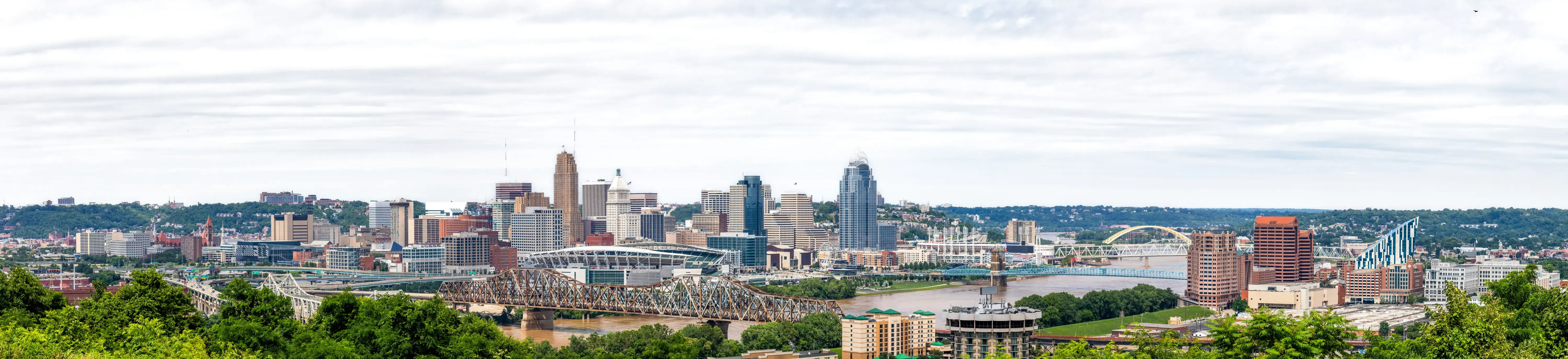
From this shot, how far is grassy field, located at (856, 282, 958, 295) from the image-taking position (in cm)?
13225

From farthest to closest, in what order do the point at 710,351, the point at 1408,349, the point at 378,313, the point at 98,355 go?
the point at 710,351 < the point at 378,313 < the point at 1408,349 < the point at 98,355

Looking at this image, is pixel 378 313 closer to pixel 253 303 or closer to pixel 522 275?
pixel 253 303

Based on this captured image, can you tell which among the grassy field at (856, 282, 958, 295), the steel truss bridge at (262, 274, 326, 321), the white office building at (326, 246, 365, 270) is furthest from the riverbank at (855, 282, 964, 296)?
the white office building at (326, 246, 365, 270)

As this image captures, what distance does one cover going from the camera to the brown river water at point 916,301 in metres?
93.1

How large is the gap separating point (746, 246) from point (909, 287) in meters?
39.0

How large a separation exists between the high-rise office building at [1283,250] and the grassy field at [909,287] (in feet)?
93.0

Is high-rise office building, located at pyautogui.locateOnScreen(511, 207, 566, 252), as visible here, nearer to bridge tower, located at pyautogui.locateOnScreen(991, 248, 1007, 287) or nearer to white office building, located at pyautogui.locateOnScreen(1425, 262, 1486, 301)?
bridge tower, located at pyautogui.locateOnScreen(991, 248, 1007, 287)

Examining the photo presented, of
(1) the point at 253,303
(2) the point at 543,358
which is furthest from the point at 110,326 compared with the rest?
(2) the point at 543,358

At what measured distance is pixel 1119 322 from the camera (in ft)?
300

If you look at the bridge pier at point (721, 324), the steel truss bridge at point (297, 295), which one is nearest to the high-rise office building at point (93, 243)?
the steel truss bridge at point (297, 295)

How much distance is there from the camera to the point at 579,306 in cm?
10319

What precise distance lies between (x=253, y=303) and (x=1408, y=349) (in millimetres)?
27700

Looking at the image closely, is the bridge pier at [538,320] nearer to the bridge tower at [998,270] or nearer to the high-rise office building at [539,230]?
the bridge tower at [998,270]

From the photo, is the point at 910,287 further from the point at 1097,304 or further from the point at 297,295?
the point at 297,295
